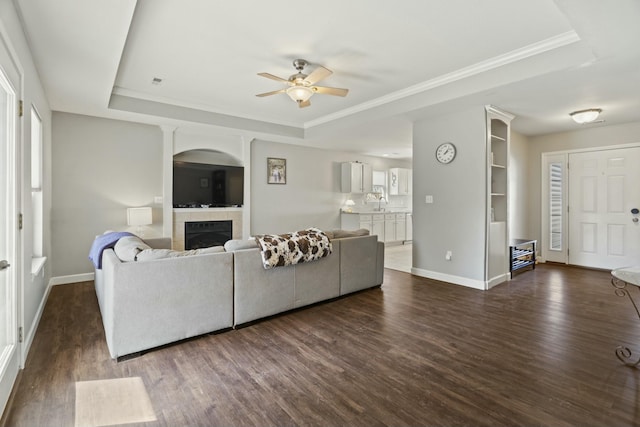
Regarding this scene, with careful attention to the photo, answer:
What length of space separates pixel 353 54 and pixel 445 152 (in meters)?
2.15

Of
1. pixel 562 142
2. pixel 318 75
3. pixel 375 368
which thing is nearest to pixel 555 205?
pixel 562 142

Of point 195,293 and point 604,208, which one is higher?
point 604,208

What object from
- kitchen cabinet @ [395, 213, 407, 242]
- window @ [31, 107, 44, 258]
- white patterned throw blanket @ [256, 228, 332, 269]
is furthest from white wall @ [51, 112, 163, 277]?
kitchen cabinet @ [395, 213, 407, 242]

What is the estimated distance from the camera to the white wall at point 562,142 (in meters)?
5.19

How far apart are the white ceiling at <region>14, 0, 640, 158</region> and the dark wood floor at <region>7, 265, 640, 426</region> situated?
96.4 inches

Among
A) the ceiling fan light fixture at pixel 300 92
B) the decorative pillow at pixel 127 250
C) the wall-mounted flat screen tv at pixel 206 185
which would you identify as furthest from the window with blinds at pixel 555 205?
the decorative pillow at pixel 127 250

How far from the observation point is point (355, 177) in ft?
25.8

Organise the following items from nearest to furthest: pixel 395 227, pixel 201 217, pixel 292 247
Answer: pixel 292 247
pixel 201 217
pixel 395 227

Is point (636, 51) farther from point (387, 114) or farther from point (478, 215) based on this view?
point (387, 114)

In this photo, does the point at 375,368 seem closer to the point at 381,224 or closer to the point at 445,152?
the point at 445,152

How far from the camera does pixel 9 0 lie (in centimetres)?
197

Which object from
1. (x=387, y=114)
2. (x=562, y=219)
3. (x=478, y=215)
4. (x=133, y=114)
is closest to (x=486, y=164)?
(x=478, y=215)

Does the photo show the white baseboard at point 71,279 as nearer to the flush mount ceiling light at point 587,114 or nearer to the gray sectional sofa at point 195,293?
the gray sectional sofa at point 195,293

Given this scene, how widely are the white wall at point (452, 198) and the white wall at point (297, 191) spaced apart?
281 cm
